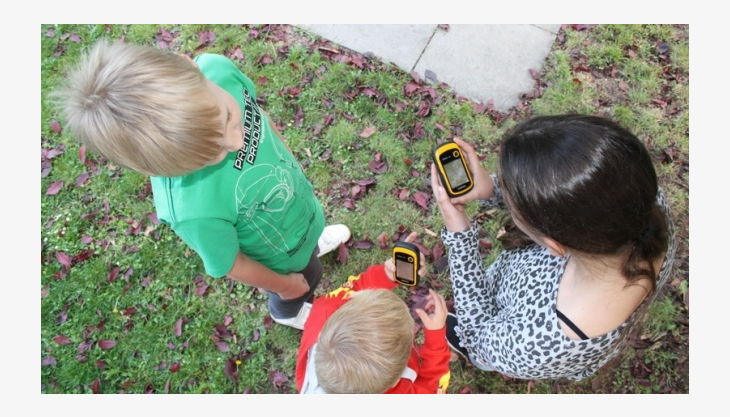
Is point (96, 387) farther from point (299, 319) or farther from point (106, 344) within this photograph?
point (299, 319)

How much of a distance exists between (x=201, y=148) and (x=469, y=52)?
366cm

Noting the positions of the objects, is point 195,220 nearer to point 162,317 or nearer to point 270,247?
point 270,247

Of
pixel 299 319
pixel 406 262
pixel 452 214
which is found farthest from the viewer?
pixel 299 319

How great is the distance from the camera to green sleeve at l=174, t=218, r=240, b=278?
2093 mm

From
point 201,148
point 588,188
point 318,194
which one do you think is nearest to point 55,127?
point 318,194

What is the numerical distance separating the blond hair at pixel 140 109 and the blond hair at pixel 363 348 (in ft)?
3.38

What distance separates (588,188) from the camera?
1.72 meters

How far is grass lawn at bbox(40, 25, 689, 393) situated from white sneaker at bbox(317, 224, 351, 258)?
0.15 m

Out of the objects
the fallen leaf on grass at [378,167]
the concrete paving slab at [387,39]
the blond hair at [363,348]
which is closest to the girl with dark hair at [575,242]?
the blond hair at [363,348]

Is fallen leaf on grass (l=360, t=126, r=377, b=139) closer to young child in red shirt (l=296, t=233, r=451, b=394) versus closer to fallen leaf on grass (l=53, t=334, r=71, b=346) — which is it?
young child in red shirt (l=296, t=233, r=451, b=394)

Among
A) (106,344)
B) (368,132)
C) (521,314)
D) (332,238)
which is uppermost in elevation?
(521,314)

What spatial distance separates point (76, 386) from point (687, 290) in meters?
5.15

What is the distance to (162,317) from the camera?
159 inches

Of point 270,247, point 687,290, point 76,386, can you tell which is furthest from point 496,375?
point 76,386
